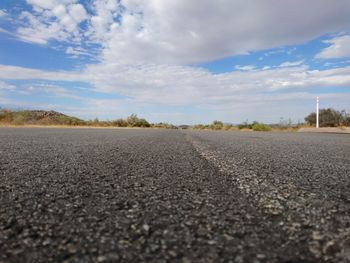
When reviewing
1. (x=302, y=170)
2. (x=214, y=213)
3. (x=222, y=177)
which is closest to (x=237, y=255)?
(x=214, y=213)

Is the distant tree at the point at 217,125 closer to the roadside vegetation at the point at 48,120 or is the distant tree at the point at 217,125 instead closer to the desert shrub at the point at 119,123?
the roadside vegetation at the point at 48,120

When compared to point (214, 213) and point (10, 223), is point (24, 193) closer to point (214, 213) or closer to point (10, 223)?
point (10, 223)

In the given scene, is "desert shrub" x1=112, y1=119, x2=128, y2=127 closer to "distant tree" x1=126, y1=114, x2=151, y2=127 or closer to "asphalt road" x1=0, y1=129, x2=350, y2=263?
"distant tree" x1=126, y1=114, x2=151, y2=127

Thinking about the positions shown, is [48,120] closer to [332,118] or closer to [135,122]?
[135,122]

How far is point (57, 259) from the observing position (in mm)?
1394

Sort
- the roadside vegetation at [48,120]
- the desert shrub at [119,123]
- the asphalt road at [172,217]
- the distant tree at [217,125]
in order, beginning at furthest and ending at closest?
the desert shrub at [119,123] → the distant tree at [217,125] → the roadside vegetation at [48,120] → the asphalt road at [172,217]

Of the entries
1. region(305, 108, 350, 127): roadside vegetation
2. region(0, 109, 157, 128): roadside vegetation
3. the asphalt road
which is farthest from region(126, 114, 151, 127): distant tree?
the asphalt road

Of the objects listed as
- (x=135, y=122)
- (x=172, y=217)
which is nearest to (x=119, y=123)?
(x=135, y=122)

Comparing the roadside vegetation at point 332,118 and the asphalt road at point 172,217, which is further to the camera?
the roadside vegetation at point 332,118

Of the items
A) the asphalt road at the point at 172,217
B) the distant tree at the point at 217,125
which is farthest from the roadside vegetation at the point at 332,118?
the asphalt road at the point at 172,217

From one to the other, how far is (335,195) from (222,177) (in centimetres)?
110

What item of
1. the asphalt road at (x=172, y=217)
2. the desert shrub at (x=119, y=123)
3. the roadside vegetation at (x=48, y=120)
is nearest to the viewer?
the asphalt road at (x=172, y=217)

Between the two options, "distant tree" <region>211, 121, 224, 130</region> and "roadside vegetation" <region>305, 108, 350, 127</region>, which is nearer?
"roadside vegetation" <region>305, 108, 350, 127</region>

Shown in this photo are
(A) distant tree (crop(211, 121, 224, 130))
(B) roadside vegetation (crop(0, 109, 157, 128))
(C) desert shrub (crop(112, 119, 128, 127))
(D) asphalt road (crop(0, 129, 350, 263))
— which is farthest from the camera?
(C) desert shrub (crop(112, 119, 128, 127))
